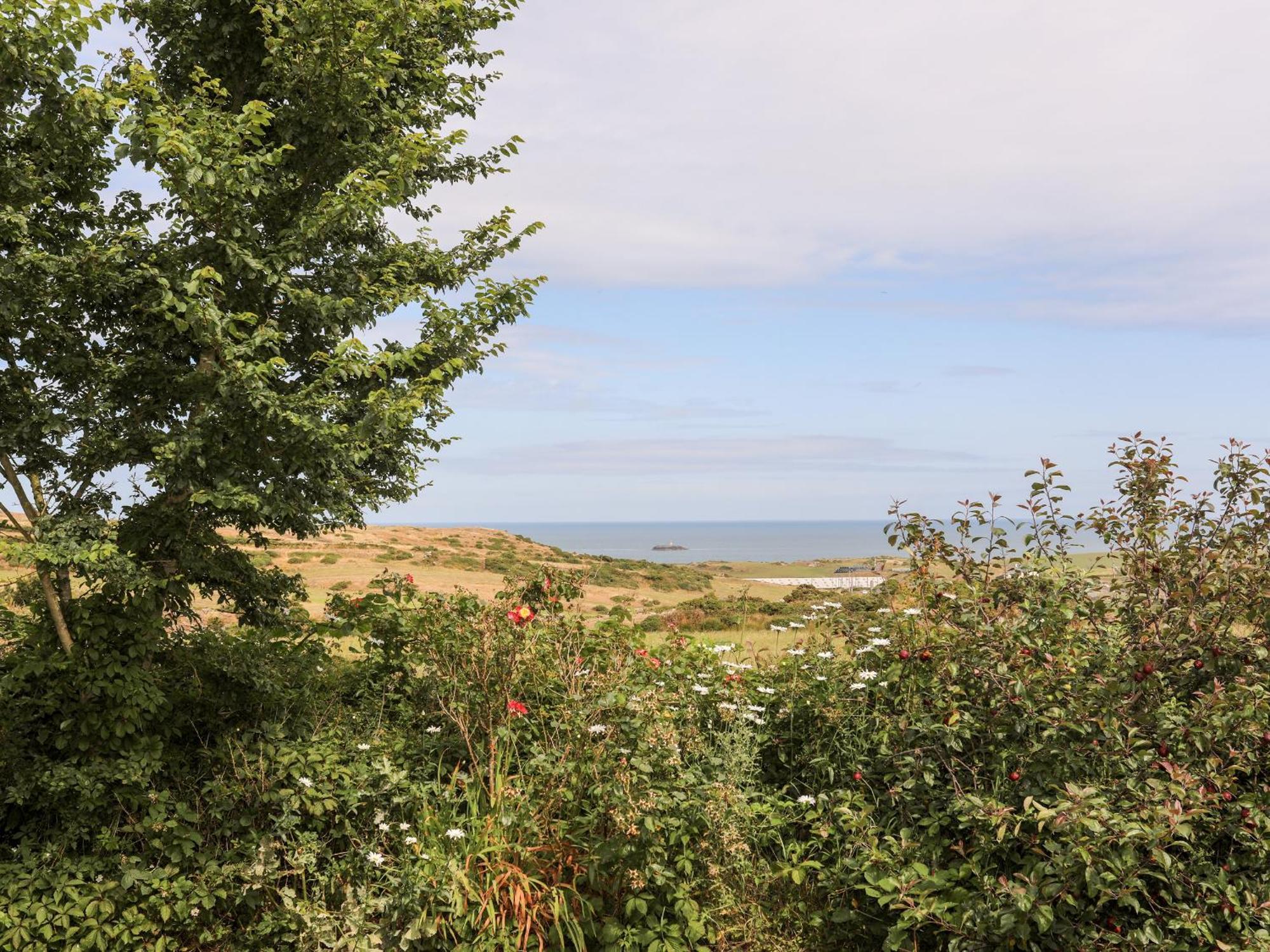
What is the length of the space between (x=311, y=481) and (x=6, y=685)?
210 centimetres

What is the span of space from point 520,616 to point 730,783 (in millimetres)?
1864

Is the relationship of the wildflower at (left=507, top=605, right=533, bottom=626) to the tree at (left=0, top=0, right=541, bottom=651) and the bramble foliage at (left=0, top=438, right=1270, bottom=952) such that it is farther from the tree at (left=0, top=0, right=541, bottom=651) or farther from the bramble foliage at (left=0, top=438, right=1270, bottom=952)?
the tree at (left=0, top=0, right=541, bottom=651)

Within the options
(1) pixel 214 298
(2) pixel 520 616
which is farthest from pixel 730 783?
(1) pixel 214 298

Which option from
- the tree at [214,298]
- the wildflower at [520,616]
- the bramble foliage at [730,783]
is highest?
the tree at [214,298]

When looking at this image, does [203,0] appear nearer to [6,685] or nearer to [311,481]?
[311,481]

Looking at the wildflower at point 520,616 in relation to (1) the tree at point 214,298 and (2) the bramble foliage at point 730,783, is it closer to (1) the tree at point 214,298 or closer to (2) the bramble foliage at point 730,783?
(2) the bramble foliage at point 730,783

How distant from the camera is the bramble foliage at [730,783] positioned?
4027 millimetres

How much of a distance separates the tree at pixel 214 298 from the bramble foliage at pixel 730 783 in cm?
78

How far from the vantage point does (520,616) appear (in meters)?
5.88

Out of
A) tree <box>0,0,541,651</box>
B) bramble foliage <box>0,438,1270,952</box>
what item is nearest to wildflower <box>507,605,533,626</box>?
bramble foliage <box>0,438,1270,952</box>

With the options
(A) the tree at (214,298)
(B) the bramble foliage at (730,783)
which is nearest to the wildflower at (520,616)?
(B) the bramble foliage at (730,783)

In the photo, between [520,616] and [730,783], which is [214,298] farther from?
[730,783]

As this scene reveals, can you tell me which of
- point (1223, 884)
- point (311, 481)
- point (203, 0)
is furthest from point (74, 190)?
point (1223, 884)

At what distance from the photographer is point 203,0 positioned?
6164 millimetres
